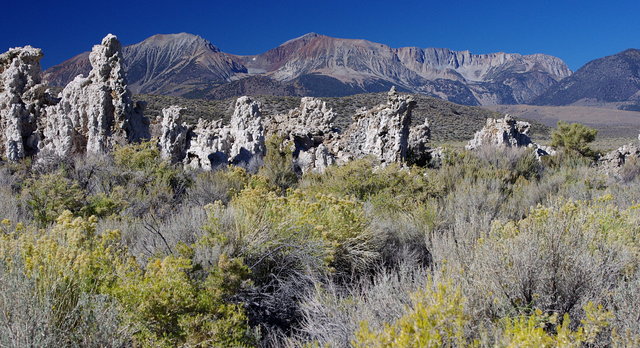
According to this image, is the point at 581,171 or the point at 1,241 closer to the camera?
the point at 1,241

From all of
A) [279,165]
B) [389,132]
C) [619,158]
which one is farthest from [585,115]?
[279,165]

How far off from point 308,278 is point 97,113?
962cm

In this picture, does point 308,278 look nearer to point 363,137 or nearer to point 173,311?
point 173,311

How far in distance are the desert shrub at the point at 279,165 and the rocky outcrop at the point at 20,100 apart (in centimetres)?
663

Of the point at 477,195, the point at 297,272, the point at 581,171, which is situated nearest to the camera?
the point at 297,272

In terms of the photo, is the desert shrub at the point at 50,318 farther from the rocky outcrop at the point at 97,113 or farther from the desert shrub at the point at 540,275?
the rocky outcrop at the point at 97,113

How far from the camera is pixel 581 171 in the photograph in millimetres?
10500

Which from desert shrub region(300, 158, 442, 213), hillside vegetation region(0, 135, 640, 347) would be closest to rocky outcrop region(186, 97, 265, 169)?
desert shrub region(300, 158, 442, 213)

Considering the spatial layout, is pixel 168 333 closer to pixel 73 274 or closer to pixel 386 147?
→ pixel 73 274

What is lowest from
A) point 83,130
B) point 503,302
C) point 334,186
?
point 503,302

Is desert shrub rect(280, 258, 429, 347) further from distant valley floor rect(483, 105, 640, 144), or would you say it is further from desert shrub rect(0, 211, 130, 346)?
distant valley floor rect(483, 105, 640, 144)

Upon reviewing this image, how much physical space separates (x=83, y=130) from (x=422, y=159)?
10.3 metres

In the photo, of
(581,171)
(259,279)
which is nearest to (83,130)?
(259,279)

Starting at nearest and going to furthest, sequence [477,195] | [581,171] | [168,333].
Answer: [168,333] < [477,195] < [581,171]
